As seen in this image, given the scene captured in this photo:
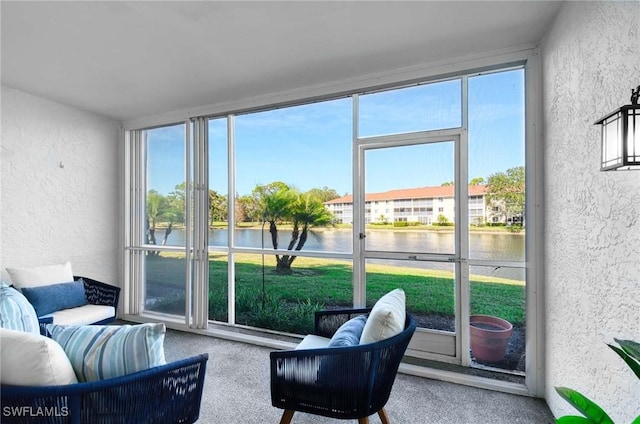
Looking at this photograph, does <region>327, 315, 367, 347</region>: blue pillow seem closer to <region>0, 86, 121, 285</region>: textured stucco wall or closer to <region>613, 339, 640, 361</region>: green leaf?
<region>613, 339, 640, 361</region>: green leaf

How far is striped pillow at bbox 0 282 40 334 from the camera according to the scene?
211cm

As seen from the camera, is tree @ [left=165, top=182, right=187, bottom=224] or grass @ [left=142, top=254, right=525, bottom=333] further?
tree @ [left=165, top=182, right=187, bottom=224]

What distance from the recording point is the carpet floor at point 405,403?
203cm

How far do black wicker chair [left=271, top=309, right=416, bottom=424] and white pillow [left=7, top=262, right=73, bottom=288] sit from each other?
2.71m

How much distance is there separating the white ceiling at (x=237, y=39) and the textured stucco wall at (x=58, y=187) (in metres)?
0.42

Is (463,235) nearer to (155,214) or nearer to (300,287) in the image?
(300,287)

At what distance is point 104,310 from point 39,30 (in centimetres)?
241

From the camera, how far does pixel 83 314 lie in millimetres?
2932

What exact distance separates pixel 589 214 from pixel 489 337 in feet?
4.63

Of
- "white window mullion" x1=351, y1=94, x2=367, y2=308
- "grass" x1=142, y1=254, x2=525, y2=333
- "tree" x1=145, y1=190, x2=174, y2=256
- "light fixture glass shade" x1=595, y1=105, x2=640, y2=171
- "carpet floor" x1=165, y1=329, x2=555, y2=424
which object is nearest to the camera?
"light fixture glass shade" x1=595, y1=105, x2=640, y2=171

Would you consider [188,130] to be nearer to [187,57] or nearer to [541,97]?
[187,57]

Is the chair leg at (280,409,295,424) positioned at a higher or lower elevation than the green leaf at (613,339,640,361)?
lower

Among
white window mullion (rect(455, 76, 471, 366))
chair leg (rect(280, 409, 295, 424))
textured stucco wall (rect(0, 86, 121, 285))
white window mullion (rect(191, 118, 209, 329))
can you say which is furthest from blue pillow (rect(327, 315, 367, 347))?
textured stucco wall (rect(0, 86, 121, 285))

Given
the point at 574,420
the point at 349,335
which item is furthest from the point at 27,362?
the point at 574,420
